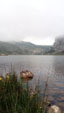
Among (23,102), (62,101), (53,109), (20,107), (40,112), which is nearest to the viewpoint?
(40,112)

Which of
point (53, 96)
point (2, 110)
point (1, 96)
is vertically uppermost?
point (1, 96)

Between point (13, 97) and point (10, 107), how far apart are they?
1.27ft

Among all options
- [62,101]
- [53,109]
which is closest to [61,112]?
[53,109]

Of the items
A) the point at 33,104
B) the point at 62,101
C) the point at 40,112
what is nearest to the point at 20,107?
the point at 33,104

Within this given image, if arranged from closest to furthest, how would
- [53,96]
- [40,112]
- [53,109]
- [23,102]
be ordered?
1. [40,112]
2. [23,102]
3. [53,109]
4. [53,96]

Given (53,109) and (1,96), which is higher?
(1,96)

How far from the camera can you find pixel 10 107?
4.27 m

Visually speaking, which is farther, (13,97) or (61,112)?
(61,112)

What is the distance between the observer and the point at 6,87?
19.6 feet

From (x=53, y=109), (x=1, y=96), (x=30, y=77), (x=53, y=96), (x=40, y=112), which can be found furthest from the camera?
(x=30, y=77)

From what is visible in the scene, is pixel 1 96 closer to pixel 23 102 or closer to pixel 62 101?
pixel 23 102

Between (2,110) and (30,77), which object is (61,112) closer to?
(2,110)

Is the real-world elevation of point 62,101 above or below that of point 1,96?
below

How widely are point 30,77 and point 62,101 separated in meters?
7.45
